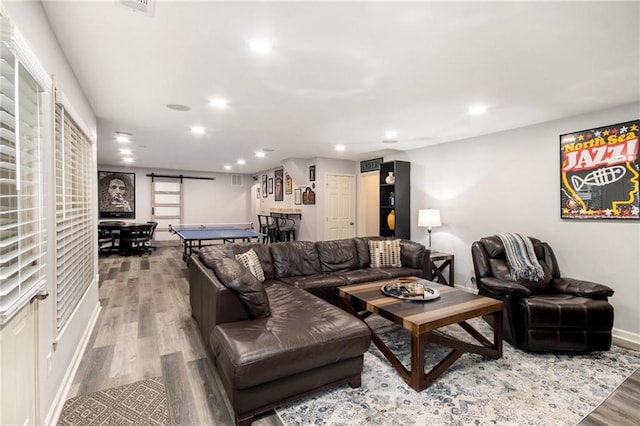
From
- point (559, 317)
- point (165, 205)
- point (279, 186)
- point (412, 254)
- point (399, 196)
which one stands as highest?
point (279, 186)

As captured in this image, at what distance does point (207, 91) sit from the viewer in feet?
9.69

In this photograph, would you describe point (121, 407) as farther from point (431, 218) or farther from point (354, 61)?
point (431, 218)

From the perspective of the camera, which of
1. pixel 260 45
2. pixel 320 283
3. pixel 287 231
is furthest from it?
pixel 287 231

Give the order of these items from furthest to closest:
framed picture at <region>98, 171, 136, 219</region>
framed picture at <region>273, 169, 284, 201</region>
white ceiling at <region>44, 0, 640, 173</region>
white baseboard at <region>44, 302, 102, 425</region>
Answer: framed picture at <region>98, 171, 136, 219</region>
framed picture at <region>273, 169, 284, 201</region>
white baseboard at <region>44, 302, 102, 425</region>
white ceiling at <region>44, 0, 640, 173</region>

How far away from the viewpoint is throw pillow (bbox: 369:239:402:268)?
170 inches

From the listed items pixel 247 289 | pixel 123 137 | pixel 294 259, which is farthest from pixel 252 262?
pixel 123 137

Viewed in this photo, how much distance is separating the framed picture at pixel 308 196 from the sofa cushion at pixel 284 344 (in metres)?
4.54

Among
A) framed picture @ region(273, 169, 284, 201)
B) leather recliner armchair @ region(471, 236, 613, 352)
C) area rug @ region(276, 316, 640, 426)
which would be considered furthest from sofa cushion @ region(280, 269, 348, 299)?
framed picture @ region(273, 169, 284, 201)

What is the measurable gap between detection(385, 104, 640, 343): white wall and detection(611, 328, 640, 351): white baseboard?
1cm

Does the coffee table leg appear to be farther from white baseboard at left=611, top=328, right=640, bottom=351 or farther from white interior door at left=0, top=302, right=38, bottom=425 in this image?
white baseboard at left=611, top=328, right=640, bottom=351

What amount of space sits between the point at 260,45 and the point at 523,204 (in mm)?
3862

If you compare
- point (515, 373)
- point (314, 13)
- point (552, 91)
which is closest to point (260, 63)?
point (314, 13)

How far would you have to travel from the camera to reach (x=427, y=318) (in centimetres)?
230

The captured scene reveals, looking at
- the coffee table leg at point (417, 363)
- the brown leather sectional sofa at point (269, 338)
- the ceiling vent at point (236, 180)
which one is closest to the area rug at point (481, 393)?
the coffee table leg at point (417, 363)
